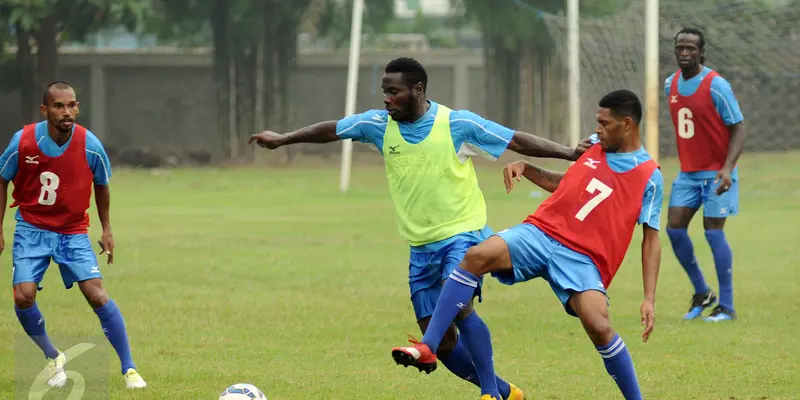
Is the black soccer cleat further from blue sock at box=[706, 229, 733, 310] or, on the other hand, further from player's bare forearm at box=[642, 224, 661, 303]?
player's bare forearm at box=[642, 224, 661, 303]

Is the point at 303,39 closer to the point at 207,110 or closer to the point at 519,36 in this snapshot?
the point at 207,110

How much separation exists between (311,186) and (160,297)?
16225 millimetres

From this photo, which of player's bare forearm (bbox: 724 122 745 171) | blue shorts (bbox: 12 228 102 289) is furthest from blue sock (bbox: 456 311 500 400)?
player's bare forearm (bbox: 724 122 745 171)

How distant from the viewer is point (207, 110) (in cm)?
4134

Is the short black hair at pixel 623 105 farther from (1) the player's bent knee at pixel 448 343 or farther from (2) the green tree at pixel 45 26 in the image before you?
(2) the green tree at pixel 45 26

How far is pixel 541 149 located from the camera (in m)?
7.38

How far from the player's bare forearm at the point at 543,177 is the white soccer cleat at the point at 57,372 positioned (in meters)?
3.08

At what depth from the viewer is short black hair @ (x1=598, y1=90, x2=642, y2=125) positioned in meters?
7.07

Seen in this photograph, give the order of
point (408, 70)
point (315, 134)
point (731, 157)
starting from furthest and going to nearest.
Result: 1. point (731, 157)
2. point (315, 134)
3. point (408, 70)

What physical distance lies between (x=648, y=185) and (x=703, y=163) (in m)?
4.27

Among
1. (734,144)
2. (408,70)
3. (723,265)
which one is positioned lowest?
(723,265)

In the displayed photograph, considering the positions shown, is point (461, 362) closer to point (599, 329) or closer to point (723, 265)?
point (599, 329)

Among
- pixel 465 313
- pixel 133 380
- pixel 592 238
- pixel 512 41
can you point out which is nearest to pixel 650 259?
pixel 592 238

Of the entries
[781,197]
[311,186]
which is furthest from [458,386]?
[311,186]
